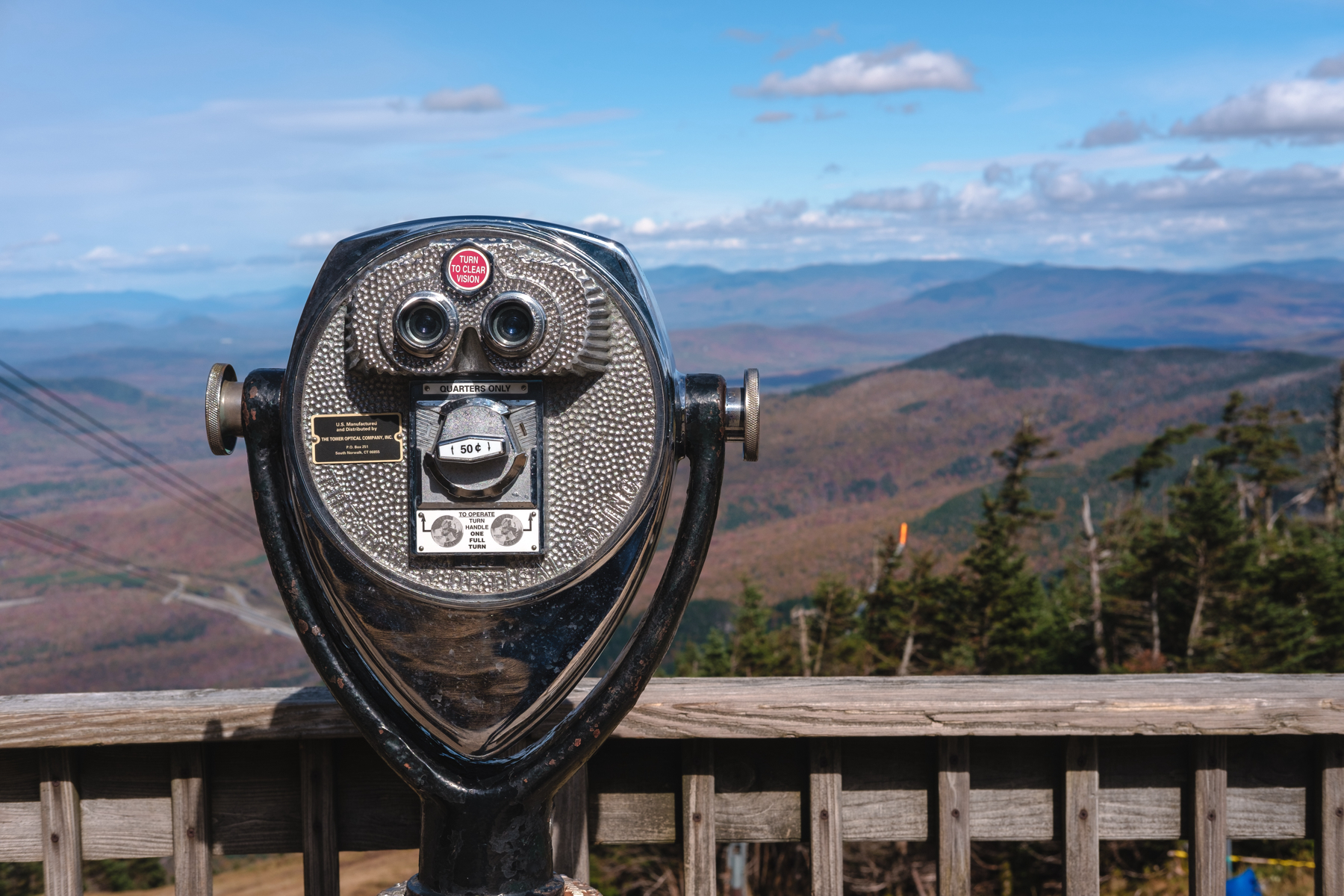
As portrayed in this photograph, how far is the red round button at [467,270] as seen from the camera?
1457 mm

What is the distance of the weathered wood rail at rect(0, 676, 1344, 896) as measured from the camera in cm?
174

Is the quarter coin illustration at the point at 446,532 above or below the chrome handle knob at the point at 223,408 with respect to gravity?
below

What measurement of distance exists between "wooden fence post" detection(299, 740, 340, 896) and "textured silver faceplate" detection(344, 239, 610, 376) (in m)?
0.72

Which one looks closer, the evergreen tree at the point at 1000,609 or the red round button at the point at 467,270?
the red round button at the point at 467,270

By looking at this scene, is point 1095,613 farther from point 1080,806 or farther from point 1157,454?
point 1080,806

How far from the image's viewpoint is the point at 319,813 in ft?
5.93

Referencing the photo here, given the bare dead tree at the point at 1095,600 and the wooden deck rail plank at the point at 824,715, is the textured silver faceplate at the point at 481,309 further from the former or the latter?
the bare dead tree at the point at 1095,600

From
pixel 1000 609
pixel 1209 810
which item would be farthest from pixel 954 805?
pixel 1000 609

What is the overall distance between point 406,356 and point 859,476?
95.2 meters

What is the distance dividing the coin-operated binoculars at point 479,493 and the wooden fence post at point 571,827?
221mm

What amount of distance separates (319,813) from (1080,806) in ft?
4.07

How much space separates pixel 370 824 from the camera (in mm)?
1836

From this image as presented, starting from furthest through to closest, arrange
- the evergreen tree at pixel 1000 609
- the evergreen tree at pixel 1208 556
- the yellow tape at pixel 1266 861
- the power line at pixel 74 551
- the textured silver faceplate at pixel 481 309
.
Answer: the power line at pixel 74 551 → the evergreen tree at pixel 1000 609 → the evergreen tree at pixel 1208 556 → the yellow tape at pixel 1266 861 → the textured silver faceplate at pixel 481 309

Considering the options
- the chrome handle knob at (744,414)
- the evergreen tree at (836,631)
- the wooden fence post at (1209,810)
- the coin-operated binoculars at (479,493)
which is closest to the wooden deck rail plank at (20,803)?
the coin-operated binoculars at (479,493)
